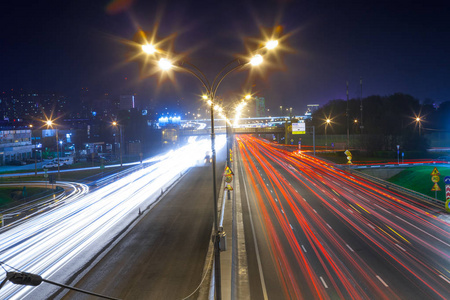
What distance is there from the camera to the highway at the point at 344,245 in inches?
450

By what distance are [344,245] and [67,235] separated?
47.0 ft

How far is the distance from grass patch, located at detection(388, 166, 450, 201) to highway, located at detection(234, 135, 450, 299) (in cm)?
480

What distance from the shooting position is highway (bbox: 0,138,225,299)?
13.0 m

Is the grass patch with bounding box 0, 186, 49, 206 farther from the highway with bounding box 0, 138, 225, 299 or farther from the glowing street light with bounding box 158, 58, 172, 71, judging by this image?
the glowing street light with bounding box 158, 58, 172, 71

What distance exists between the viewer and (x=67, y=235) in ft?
57.8

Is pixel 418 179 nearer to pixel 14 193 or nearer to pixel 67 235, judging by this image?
pixel 67 235

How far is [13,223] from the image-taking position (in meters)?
20.8

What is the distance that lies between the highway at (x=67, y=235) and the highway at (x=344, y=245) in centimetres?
758

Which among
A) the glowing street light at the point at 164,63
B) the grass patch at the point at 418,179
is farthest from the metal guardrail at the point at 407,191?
the glowing street light at the point at 164,63

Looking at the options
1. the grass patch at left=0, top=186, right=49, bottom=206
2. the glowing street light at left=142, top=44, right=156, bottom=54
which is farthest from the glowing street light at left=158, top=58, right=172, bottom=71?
the grass patch at left=0, top=186, right=49, bottom=206

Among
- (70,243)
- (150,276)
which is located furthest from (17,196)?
(150,276)

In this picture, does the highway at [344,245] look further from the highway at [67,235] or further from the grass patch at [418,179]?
the highway at [67,235]

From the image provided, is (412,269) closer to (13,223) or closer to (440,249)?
(440,249)

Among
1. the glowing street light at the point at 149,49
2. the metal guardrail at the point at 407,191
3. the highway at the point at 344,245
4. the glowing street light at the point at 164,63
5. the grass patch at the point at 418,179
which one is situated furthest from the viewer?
the grass patch at the point at 418,179
